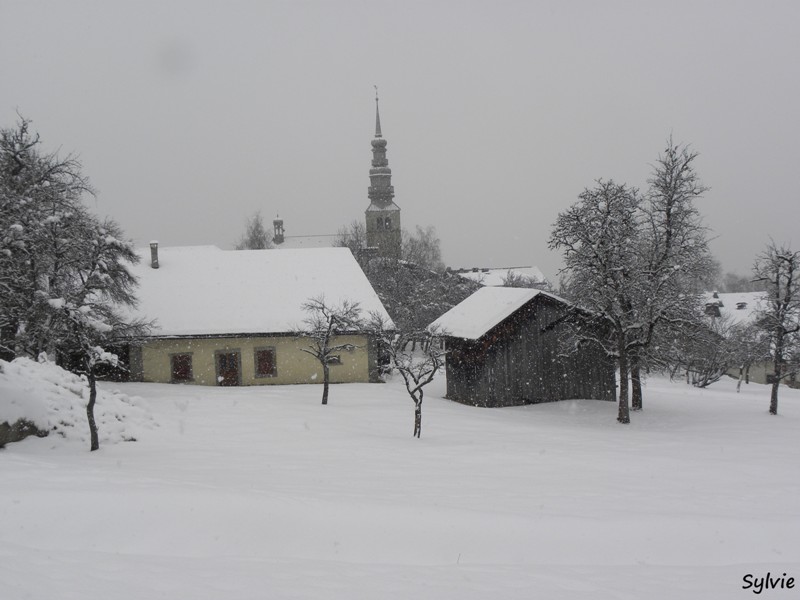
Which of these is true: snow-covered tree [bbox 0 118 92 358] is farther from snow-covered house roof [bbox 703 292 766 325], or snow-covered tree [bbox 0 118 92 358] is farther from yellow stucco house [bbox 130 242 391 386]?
snow-covered house roof [bbox 703 292 766 325]

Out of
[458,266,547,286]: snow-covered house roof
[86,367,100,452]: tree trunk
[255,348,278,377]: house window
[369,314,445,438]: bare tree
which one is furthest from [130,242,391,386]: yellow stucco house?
[458,266,547,286]: snow-covered house roof

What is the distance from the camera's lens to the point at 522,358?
24.6 metres

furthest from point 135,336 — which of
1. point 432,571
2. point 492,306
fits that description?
point 432,571

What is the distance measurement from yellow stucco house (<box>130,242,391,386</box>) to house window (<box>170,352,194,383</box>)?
43 millimetres

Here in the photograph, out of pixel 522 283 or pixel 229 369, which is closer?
pixel 229 369

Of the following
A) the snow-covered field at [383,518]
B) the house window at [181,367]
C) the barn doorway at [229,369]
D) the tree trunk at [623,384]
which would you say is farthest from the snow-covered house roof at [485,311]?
the house window at [181,367]

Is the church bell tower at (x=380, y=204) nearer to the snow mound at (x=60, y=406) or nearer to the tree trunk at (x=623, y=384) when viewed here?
the tree trunk at (x=623, y=384)

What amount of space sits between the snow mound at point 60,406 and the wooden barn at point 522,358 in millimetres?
12832

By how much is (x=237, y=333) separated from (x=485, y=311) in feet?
36.8

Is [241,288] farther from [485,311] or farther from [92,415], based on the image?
[92,415]

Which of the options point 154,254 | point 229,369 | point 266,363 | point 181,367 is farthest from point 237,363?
point 154,254

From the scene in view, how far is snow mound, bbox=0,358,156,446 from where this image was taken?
13586 millimetres

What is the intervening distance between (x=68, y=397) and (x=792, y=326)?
86.1 feet

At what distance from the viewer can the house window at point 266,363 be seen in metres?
27.6
